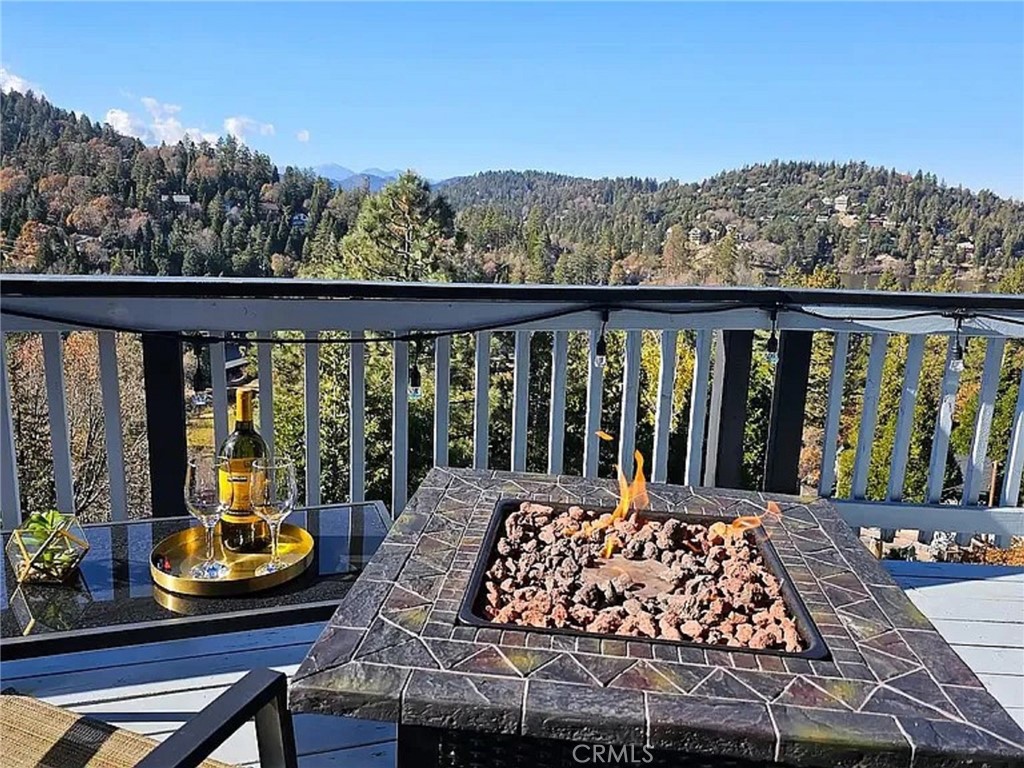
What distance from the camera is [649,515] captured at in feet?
5.73

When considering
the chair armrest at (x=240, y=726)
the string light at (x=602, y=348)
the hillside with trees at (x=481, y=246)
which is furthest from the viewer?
the hillside with trees at (x=481, y=246)

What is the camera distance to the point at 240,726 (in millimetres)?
1093

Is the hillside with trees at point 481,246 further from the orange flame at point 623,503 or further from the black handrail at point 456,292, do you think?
the orange flame at point 623,503

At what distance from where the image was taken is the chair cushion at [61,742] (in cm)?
129

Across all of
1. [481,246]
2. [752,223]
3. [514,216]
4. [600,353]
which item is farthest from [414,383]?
[514,216]

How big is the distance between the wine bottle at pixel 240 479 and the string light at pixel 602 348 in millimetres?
1318

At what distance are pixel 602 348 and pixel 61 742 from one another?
1935 millimetres

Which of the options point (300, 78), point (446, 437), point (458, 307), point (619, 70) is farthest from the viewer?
point (300, 78)

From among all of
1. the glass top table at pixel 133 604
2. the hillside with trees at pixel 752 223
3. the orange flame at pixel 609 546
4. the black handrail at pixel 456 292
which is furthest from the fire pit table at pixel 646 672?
the hillside with trees at pixel 752 223

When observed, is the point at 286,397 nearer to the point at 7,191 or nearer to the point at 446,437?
the point at 7,191

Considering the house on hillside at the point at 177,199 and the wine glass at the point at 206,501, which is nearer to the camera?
the wine glass at the point at 206,501

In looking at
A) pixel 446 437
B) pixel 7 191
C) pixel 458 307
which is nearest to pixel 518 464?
pixel 446 437

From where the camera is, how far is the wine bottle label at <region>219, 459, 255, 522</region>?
1699mm

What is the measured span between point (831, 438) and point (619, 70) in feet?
66.9
